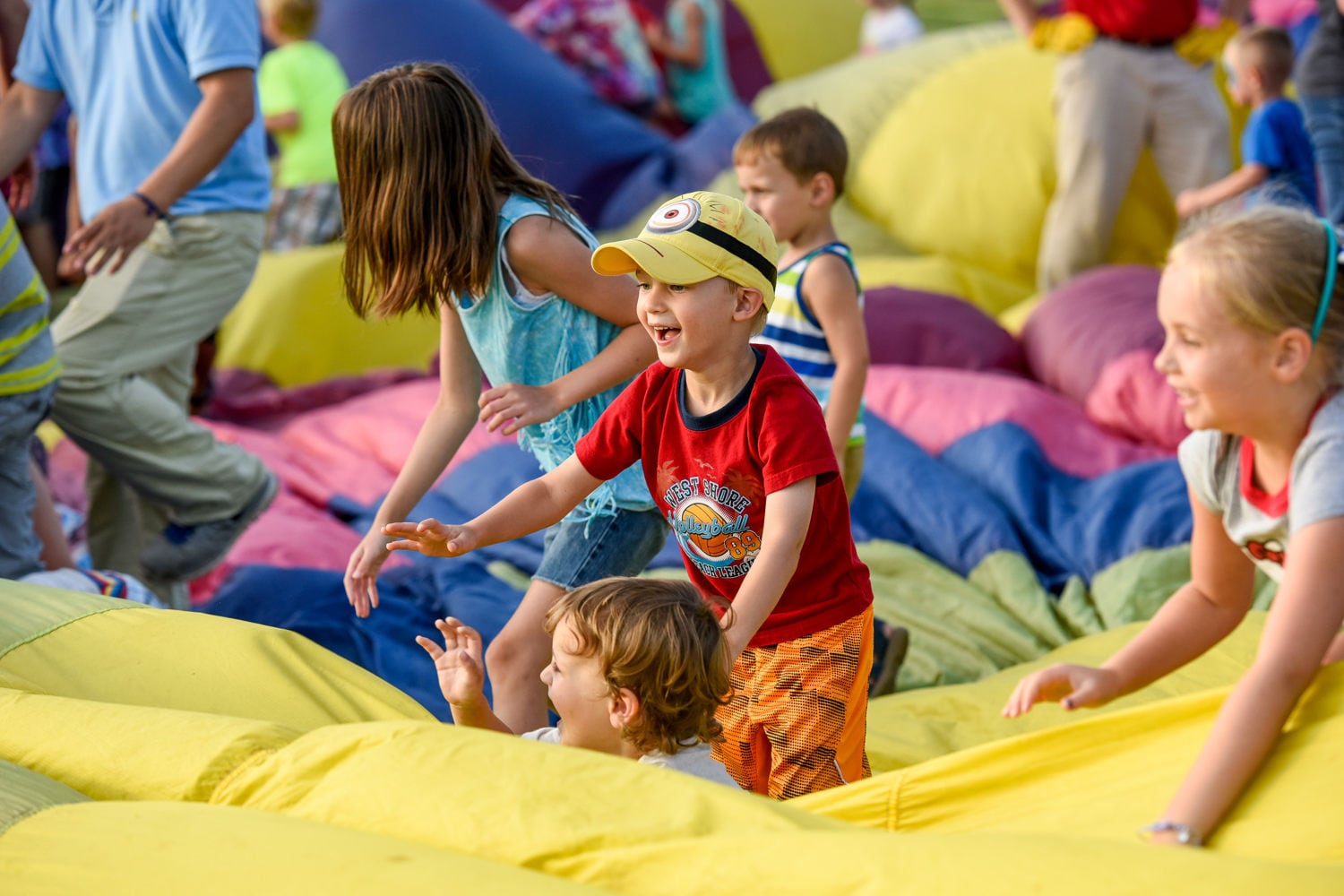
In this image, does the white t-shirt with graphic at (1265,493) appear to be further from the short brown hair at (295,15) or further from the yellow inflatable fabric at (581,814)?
the short brown hair at (295,15)

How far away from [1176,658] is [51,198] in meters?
4.30

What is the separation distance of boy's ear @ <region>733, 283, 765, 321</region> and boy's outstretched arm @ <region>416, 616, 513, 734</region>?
0.49 metres

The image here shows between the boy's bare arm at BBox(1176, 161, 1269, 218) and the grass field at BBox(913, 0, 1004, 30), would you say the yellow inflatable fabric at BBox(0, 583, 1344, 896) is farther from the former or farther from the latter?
the grass field at BBox(913, 0, 1004, 30)

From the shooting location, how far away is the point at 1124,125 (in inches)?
190

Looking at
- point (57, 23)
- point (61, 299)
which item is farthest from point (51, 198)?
point (57, 23)

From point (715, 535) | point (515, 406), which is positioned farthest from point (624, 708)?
point (515, 406)

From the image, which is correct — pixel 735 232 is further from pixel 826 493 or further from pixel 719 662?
pixel 719 662

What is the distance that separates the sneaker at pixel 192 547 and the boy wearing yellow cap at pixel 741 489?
120cm

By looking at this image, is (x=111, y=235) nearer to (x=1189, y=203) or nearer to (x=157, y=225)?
(x=157, y=225)

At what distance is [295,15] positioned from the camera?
553 centimetres

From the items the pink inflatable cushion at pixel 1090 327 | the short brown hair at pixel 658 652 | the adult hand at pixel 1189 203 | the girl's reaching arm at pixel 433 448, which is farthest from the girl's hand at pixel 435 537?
the adult hand at pixel 1189 203

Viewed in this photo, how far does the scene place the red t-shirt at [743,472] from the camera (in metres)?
1.78

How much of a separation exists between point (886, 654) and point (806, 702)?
0.86 meters

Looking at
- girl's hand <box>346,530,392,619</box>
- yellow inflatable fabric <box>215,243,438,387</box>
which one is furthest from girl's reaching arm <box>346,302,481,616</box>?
yellow inflatable fabric <box>215,243,438,387</box>
